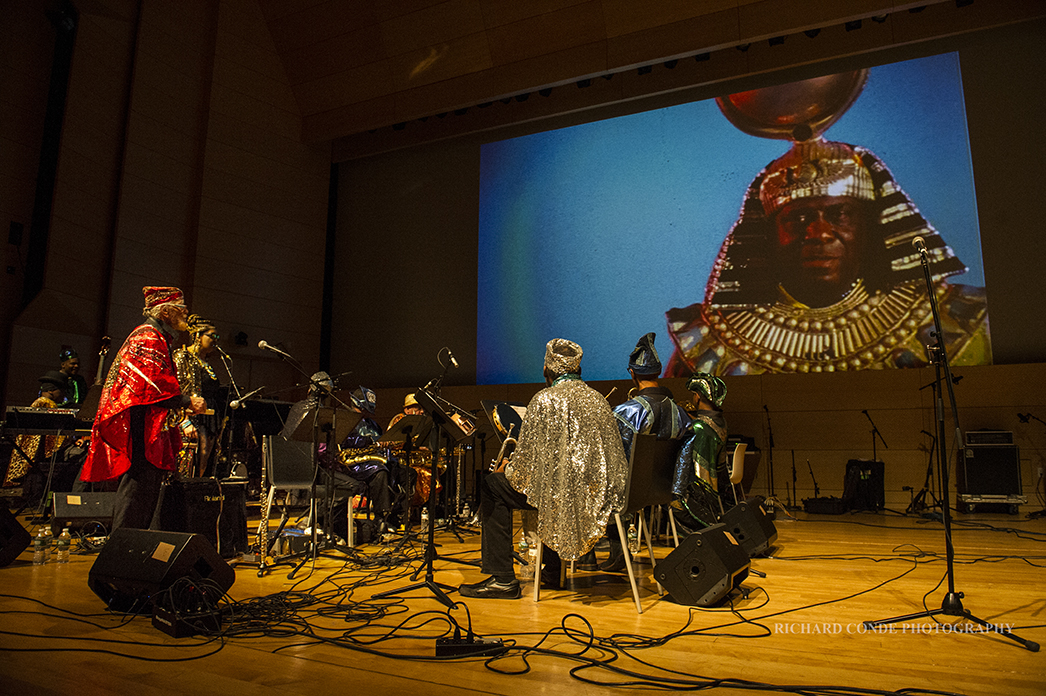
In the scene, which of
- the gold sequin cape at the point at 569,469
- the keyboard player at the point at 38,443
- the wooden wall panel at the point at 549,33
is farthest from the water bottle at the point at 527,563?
the wooden wall panel at the point at 549,33

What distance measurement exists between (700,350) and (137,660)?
6965 mm

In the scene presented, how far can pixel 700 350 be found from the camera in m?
8.18

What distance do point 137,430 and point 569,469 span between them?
2.16 metres

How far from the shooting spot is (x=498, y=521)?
11.0 ft

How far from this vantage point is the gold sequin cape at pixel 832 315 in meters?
7.26

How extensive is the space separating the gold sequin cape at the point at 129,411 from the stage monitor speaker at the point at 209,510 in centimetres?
36

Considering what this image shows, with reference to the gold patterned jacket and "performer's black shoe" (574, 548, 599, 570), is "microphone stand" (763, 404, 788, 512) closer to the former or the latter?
the gold patterned jacket

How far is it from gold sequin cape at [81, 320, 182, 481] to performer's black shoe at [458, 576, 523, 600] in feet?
5.38

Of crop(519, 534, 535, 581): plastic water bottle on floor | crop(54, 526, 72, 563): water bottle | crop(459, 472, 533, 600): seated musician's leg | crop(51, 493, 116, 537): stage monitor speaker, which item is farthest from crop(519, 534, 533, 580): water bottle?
crop(54, 526, 72, 563): water bottle

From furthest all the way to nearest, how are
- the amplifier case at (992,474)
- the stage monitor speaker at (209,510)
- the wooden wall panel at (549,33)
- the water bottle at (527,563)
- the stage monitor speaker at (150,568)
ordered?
the wooden wall panel at (549,33) → the amplifier case at (992,474) → the stage monitor speaker at (209,510) → the water bottle at (527,563) → the stage monitor speaker at (150,568)

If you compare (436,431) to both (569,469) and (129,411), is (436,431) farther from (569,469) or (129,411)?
(129,411)

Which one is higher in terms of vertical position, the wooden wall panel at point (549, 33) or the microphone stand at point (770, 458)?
the wooden wall panel at point (549, 33)

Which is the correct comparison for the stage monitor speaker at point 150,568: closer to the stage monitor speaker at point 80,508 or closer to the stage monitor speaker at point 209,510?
the stage monitor speaker at point 209,510

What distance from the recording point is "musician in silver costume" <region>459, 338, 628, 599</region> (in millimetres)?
3182
